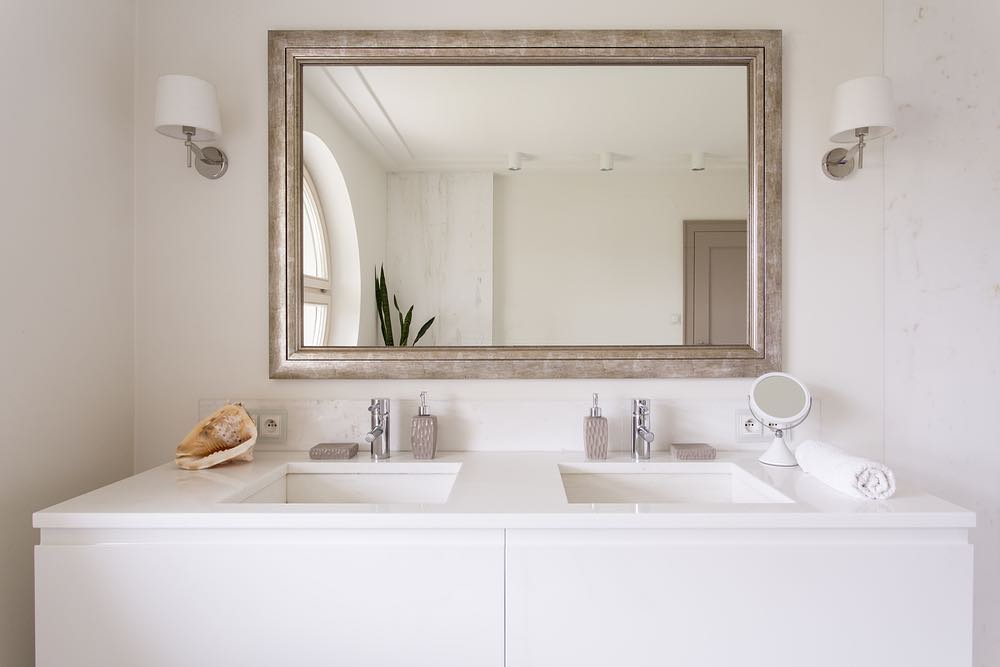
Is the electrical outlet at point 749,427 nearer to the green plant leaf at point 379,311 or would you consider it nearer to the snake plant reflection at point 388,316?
the snake plant reflection at point 388,316

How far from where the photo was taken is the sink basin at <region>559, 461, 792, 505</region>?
1448mm

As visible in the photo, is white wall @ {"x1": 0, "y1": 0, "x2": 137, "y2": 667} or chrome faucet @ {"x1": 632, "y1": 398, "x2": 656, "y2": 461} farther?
chrome faucet @ {"x1": 632, "y1": 398, "x2": 656, "y2": 461}

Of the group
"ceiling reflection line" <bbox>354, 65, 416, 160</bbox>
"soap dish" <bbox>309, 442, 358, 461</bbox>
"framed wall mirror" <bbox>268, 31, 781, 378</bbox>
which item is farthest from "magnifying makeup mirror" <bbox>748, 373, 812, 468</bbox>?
"ceiling reflection line" <bbox>354, 65, 416, 160</bbox>

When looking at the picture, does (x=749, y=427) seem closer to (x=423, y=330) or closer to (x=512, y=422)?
(x=512, y=422)

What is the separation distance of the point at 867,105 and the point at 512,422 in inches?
46.4

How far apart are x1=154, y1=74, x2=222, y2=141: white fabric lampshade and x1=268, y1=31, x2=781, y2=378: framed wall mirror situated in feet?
0.55

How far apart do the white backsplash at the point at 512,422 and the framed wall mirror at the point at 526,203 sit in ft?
0.29

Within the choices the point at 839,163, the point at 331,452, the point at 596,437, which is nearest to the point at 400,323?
the point at 331,452

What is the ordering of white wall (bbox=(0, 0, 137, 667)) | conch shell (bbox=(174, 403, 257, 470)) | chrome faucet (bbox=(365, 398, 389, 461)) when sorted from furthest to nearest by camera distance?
chrome faucet (bbox=(365, 398, 389, 461)), conch shell (bbox=(174, 403, 257, 470)), white wall (bbox=(0, 0, 137, 667))

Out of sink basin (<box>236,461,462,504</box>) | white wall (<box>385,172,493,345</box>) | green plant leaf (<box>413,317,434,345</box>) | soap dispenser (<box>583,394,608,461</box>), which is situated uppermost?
white wall (<box>385,172,493,345</box>)

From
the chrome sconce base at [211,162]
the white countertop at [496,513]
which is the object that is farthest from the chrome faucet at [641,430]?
the chrome sconce base at [211,162]

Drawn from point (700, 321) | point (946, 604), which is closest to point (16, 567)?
point (700, 321)

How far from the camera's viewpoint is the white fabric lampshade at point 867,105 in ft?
4.59

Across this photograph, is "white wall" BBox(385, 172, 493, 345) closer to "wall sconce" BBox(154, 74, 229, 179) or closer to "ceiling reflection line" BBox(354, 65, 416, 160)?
"ceiling reflection line" BBox(354, 65, 416, 160)
